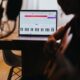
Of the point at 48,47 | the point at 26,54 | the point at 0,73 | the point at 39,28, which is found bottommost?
the point at 0,73

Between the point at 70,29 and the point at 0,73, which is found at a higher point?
the point at 70,29

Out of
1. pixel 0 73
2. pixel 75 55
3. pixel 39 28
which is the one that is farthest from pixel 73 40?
pixel 0 73

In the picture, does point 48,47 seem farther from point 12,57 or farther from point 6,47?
point 12,57

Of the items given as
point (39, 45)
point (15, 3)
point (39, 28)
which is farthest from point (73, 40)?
point (39, 28)

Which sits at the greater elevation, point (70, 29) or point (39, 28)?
point (70, 29)

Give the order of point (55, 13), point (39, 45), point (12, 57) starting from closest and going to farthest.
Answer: point (39, 45), point (55, 13), point (12, 57)

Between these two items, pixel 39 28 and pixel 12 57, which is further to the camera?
pixel 12 57

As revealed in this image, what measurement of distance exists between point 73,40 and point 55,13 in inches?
51.4

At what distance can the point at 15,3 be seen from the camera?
42 centimetres

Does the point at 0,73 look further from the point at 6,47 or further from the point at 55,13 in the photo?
the point at 6,47

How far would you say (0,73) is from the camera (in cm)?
240

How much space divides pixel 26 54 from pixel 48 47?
957mm

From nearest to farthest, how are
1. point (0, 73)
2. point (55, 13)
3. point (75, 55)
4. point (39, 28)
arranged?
point (75, 55) → point (39, 28) → point (55, 13) → point (0, 73)

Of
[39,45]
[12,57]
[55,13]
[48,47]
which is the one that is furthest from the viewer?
[12,57]
